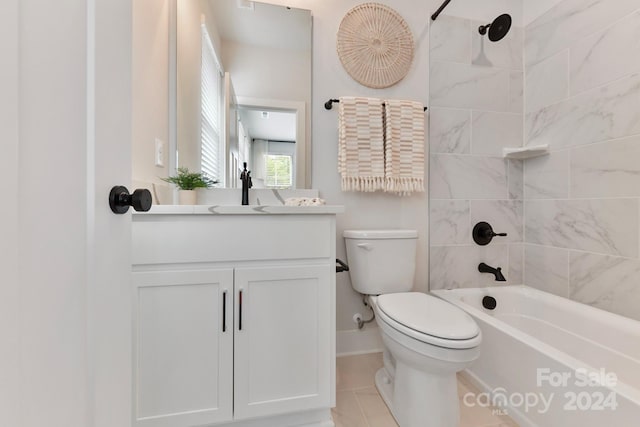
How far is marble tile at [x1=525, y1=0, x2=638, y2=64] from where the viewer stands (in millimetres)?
1430

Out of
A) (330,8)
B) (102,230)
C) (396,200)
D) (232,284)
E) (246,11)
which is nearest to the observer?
(102,230)

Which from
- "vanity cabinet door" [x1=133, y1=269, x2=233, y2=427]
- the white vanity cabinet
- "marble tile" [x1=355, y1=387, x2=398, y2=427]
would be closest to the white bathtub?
"marble tile" [x1=355, y1=387, x2=398, y2=427]

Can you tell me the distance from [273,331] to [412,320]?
0.54 m

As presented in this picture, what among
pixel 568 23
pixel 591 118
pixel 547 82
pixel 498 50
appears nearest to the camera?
pixel 591 118

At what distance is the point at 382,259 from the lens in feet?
4.99

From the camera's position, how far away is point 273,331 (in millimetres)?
1045

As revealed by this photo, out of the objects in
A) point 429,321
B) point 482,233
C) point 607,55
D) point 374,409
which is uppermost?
point 607,55

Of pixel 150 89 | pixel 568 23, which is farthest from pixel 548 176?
pixel 150 89

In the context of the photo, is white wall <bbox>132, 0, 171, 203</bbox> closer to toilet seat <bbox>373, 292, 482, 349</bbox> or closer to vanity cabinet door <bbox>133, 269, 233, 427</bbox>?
vanity cabinet door <bbox>133, 269, 233, 427</bbox>

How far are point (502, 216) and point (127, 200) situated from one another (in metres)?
2.09

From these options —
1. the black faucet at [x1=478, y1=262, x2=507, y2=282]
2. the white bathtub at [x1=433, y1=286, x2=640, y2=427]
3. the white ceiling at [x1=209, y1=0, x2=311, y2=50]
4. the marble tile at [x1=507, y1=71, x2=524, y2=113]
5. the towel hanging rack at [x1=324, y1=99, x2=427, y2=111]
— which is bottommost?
the white bathtub at [x1=433, y1=286, x2=640, y2=427]

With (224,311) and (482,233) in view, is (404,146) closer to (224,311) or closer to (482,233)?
(482,233)

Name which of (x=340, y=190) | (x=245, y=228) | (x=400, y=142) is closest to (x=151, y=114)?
(x=245, y=228)

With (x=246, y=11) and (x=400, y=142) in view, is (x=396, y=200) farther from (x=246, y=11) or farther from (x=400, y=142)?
A: (x=246, y=11)
